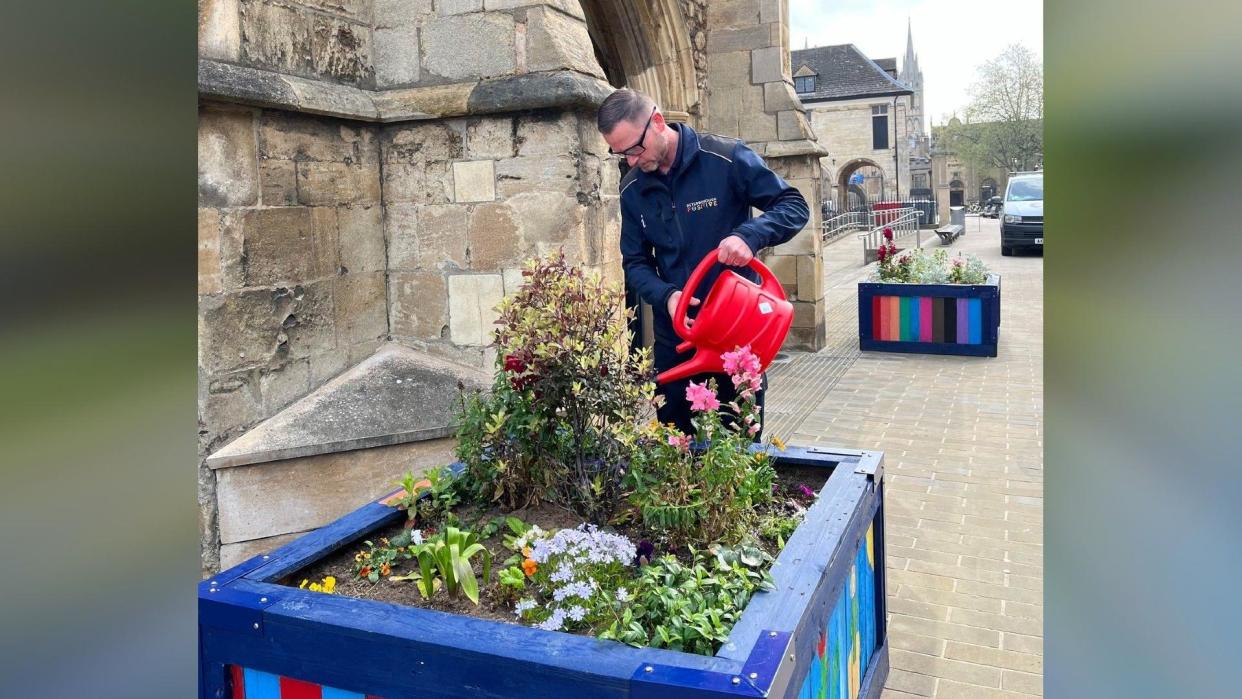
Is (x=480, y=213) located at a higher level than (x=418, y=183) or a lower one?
lower

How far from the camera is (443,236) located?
15.2ft

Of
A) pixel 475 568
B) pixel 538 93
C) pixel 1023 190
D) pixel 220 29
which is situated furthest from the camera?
pixel 1023 190

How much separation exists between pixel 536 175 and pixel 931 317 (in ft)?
19.7

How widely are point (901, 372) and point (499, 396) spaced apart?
21.0 ft

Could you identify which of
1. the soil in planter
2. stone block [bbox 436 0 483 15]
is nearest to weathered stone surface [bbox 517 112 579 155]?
stone block [bbox 436 0 483 15]

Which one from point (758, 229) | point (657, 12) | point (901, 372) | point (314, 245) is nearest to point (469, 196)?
point (314, 245)

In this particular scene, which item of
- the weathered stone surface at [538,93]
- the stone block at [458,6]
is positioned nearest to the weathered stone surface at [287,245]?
the weathered stone surface at [538,93]

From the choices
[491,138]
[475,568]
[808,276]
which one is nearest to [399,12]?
[491,138]

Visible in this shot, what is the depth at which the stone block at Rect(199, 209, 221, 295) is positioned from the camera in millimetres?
3787

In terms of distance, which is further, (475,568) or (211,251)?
(211,251)

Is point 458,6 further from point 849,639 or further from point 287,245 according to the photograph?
point 849,639

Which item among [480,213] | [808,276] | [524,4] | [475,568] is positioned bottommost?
[475,568]
